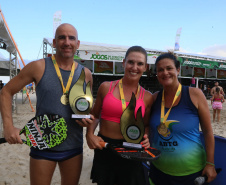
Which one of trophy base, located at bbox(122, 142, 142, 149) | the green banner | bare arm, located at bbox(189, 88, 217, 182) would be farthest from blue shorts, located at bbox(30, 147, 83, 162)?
the green banner

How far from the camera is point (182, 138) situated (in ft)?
4.73

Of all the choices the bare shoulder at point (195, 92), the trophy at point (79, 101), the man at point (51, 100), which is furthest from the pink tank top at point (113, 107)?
the bare shoulder at point (195, 92)

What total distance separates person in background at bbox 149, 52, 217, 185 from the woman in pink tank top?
15 centimetres

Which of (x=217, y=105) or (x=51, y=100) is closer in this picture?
(x=51, y=100)

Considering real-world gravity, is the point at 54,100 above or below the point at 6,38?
below

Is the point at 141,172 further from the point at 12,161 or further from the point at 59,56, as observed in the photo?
the point at 12,161

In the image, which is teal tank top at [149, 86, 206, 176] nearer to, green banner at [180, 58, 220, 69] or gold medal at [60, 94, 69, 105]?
gold medal at [60, 94, 69, 105]

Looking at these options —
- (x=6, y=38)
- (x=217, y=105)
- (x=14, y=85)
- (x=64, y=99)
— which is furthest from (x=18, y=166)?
(x=217, y=105)

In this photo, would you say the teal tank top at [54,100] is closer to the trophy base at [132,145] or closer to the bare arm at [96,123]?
the bare arm at [96,123]

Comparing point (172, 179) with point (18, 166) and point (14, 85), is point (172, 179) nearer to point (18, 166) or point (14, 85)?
point (14, 85)

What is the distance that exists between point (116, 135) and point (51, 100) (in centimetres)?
59

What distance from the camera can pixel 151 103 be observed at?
5.49 ft

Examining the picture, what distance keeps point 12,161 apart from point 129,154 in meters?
3.40

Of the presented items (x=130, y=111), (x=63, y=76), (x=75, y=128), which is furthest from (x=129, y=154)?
(x=63, y=76)
